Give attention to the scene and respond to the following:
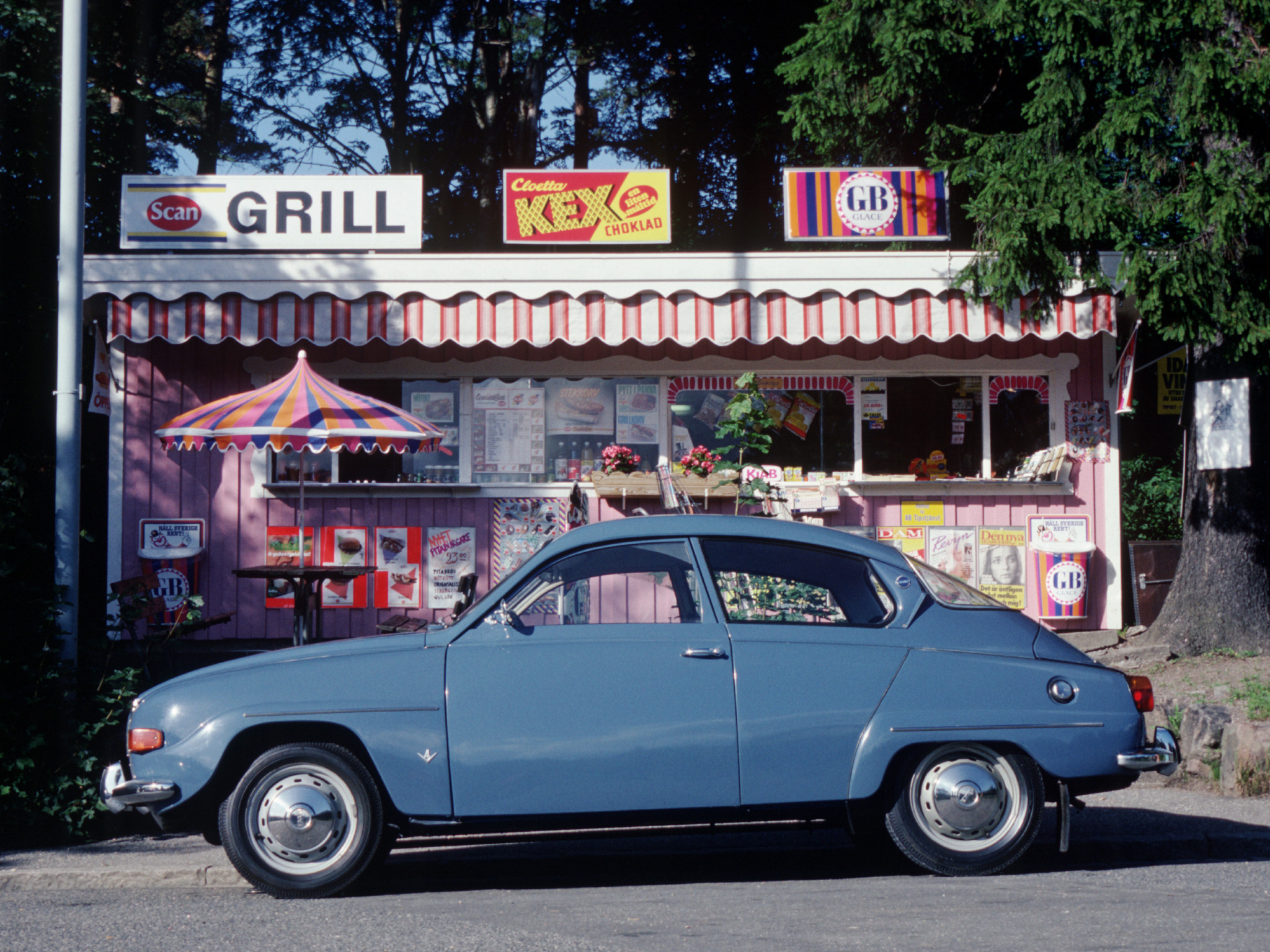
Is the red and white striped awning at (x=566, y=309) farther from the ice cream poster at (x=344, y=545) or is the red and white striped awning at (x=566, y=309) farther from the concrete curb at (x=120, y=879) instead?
the concrete curb at (x=120, y=879)

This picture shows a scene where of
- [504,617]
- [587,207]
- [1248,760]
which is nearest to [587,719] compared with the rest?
[504,617]

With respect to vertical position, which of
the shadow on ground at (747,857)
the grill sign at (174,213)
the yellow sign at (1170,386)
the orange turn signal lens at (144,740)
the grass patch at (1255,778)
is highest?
the grill sign at (174,213)

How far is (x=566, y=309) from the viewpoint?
9.64 m

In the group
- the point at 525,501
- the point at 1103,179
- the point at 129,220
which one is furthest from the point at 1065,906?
the point at 129,220

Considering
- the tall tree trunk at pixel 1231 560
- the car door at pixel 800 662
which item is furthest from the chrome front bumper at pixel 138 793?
the tall tree trunk at pixel 1231 560

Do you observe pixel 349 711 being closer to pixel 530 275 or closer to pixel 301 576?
pixel 301 576

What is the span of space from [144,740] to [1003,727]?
12.0 feet

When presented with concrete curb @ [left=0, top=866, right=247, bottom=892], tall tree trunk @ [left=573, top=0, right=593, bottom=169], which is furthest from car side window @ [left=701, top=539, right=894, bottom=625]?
tall tree trunk @ [left=573, top=0, right=593, bottom=169]

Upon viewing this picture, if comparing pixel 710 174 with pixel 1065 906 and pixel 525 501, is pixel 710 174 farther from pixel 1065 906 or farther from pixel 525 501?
pixel 1065 906

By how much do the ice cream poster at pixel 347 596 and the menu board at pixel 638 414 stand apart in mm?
2704

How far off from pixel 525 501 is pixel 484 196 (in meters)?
13.0

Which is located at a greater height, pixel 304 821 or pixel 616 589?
pixel 616 589

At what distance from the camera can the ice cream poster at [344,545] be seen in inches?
404

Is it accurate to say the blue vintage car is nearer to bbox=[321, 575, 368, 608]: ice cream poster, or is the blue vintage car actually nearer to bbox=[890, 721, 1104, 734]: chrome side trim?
→ bbox=[890, 721, 1104, 734]: chrome side trim
